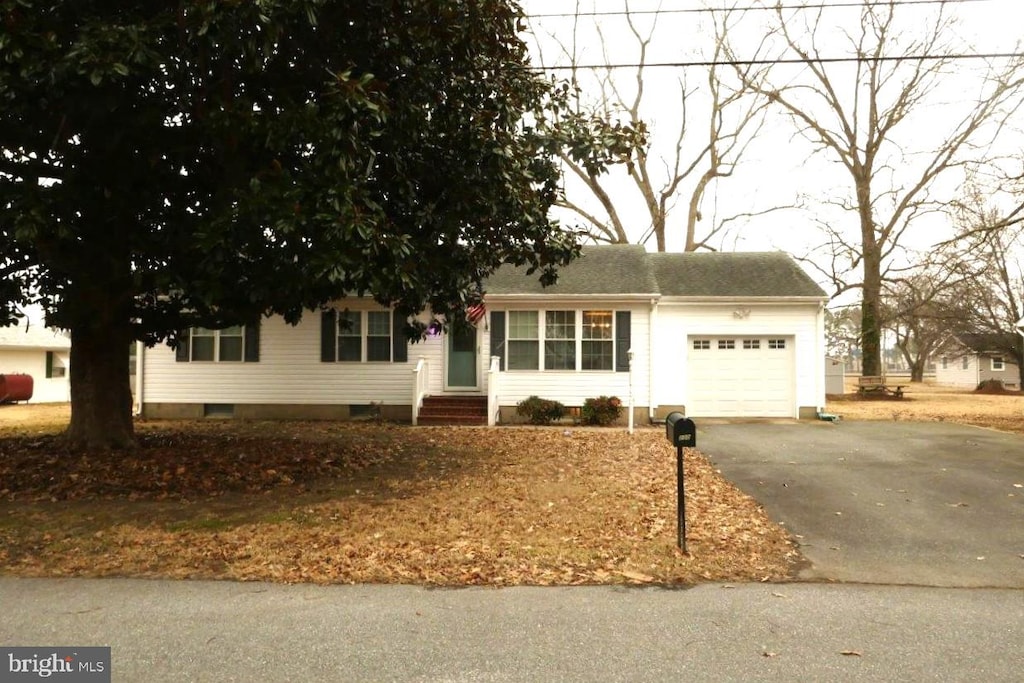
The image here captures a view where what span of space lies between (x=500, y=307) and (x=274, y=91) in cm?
921

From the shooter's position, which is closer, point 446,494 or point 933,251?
point 446,494

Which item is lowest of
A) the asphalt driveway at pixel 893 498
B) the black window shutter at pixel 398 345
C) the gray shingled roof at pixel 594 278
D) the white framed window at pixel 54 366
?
the asphalt driveway at pixel 893 498

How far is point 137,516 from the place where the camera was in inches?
257

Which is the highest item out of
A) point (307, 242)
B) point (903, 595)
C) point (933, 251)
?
point (933, 251)

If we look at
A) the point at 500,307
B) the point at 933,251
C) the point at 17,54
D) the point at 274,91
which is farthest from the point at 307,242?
the point at 933,251

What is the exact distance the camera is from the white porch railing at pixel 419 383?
15.1 meters

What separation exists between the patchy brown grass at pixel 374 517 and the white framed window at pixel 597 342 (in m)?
5.01

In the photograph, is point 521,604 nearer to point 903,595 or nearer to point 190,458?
point 903,595

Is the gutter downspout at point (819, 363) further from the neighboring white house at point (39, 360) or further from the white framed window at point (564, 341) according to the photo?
the neighboring white house at point (39, 360)

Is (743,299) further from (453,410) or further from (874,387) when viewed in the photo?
(874,387)

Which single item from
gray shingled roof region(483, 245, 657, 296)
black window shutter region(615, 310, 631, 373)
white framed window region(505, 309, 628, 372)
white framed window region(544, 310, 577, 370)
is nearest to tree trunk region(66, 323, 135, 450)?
gray shingled roof region(483, 245, 657, 296)

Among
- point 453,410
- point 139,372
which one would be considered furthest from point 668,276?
point 139,372

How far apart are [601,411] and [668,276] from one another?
466 cm

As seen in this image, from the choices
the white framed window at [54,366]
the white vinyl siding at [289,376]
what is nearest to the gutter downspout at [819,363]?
the white vinyl siding at [289,376]
